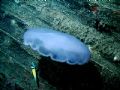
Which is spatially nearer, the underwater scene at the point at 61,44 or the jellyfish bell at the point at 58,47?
the jellyfish bell at the point at 58,47

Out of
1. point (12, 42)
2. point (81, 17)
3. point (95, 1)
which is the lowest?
point (12, 42)

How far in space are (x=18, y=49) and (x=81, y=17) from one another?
4.22ft

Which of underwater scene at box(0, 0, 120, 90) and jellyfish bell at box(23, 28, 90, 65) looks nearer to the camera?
jellyfish bell at box(23, 28, 90, 65)

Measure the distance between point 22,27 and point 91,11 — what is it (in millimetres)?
1276

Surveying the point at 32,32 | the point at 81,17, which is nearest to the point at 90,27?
the point at 81,17

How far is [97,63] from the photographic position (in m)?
3.46

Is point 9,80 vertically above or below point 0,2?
below

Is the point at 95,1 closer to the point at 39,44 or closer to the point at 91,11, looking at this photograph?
the point at 91,11

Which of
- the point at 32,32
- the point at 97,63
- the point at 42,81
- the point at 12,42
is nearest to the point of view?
the point at 32,32

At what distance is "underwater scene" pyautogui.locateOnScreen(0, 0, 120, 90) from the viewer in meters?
3.11

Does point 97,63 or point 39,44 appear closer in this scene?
point 39,44

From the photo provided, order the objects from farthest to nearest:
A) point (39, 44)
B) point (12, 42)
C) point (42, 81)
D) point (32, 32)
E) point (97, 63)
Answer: point (12, 42), point (42, 81), point (97, 63), point (32, 32), point (39, 44)

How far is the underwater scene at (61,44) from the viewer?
3.11 m

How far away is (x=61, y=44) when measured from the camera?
303 cm
